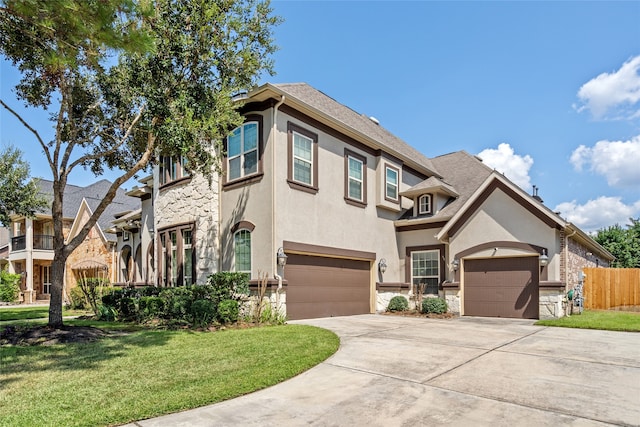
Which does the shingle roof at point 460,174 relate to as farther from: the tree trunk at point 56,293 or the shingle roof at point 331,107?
the tree trunk at point 56,293

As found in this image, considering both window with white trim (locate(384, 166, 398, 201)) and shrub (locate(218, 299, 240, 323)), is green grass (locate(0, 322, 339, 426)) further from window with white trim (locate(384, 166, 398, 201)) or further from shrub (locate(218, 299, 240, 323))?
window with white trim (locate(384, 166, 398, 201))

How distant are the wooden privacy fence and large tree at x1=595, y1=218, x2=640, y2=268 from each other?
14.3 metres

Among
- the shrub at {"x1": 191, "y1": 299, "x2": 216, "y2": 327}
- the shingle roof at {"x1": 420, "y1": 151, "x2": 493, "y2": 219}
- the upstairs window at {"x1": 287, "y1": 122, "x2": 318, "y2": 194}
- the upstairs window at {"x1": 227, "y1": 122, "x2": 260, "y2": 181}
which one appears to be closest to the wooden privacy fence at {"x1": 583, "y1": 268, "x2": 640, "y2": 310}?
the shingle roof at {"x1": 420, "y1": 151, "x2": 493, "y2": 219}

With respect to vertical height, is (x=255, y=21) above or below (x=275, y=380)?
above

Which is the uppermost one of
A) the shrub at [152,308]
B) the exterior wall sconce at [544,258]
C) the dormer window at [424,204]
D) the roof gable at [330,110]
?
the roof gable at [330,110]

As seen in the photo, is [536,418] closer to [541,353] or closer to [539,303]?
[541,353]

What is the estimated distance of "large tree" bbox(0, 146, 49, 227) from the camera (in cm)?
1933

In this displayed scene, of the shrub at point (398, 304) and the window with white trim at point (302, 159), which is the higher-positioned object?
the window with white trim at point (302, 159)

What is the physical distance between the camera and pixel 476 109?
16.1 m

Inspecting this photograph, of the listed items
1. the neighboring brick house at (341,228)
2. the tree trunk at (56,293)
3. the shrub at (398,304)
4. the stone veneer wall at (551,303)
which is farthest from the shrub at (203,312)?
the stone veneer wall at (551,303)

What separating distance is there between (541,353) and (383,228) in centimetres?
975

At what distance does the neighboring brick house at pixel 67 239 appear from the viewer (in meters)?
25.9

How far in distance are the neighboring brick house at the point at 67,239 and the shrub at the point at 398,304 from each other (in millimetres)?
17649

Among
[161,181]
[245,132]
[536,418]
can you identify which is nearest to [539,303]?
[536,418]
